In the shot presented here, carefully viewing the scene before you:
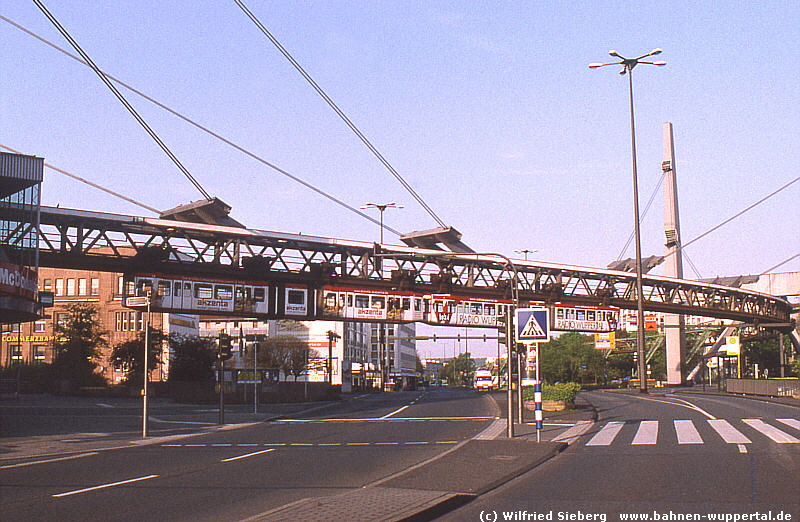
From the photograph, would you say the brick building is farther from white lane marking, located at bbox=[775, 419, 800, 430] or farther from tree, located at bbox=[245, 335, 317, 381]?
white lane marking, located at bbox=[775, 419, 800, 430]

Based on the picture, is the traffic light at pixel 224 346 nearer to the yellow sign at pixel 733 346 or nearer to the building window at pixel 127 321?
the yellow sign at pixel 733 346

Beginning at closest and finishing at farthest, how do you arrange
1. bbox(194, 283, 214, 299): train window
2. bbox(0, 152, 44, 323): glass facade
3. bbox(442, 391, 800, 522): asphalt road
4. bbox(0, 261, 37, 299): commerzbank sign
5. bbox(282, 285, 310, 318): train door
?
1. bbox(442, 391, 800, 522): asphalt road
2. bbox(0, 261, 37, 299): commerzbank sign
3. bbox(0, 152, 44, 323): glass facade
4. bbox(194, 283, 214, 299): train window
5. bbox(282, 285, 310, 318): train door

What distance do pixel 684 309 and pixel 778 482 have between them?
55.7m

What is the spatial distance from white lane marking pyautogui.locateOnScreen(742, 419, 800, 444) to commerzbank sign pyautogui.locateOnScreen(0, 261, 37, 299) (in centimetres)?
2430

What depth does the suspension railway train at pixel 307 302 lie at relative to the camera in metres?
42.8

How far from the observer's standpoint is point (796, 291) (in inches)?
3607

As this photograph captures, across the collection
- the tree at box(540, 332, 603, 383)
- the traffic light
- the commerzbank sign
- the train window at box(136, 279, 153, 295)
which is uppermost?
the train window at box(136, 279, 153, 295)

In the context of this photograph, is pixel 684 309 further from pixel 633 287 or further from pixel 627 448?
pixel 627 448

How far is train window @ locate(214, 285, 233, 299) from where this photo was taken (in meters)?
44.5

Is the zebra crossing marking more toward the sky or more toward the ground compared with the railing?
more toward the sky

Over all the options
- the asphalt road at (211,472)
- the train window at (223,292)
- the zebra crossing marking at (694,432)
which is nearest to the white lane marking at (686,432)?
the zebra crossing marking at (694,432)

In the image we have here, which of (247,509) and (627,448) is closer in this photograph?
(247,509)

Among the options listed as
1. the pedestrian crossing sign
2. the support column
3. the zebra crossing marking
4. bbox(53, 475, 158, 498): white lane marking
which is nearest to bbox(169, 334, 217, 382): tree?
the support column

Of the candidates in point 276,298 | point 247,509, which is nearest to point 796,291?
point 276,298
